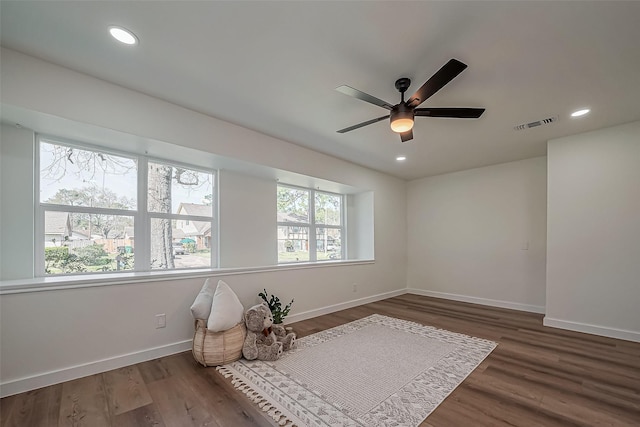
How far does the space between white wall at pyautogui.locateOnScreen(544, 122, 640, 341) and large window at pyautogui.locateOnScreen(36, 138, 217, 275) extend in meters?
4.81

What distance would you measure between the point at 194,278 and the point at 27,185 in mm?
1700

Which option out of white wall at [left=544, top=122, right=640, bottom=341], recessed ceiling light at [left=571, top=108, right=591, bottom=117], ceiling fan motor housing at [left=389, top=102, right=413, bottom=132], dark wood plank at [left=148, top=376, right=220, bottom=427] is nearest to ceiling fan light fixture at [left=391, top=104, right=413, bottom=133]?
ceiling fan motor housing at [left=389, top=102, right=413, bottom=132]

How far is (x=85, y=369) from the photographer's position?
238 centimetres

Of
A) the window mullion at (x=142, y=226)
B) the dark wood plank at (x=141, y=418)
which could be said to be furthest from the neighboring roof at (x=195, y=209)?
the dark wood plank at (x=141, y=418)

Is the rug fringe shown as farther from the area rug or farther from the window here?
the window

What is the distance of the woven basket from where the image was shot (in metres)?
2.57

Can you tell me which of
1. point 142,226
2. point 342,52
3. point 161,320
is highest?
point 342,52

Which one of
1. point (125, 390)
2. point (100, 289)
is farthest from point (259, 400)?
point (100, 289)

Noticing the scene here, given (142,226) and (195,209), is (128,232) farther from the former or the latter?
(195,209)

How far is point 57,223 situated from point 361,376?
3257 mm

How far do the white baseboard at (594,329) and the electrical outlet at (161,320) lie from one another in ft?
16.1

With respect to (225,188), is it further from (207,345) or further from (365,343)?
(365,343)

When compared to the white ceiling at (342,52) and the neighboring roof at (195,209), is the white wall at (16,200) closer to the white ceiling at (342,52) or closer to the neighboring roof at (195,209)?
the white ceiling at (342,52)

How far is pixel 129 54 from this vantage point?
2.08 metres
